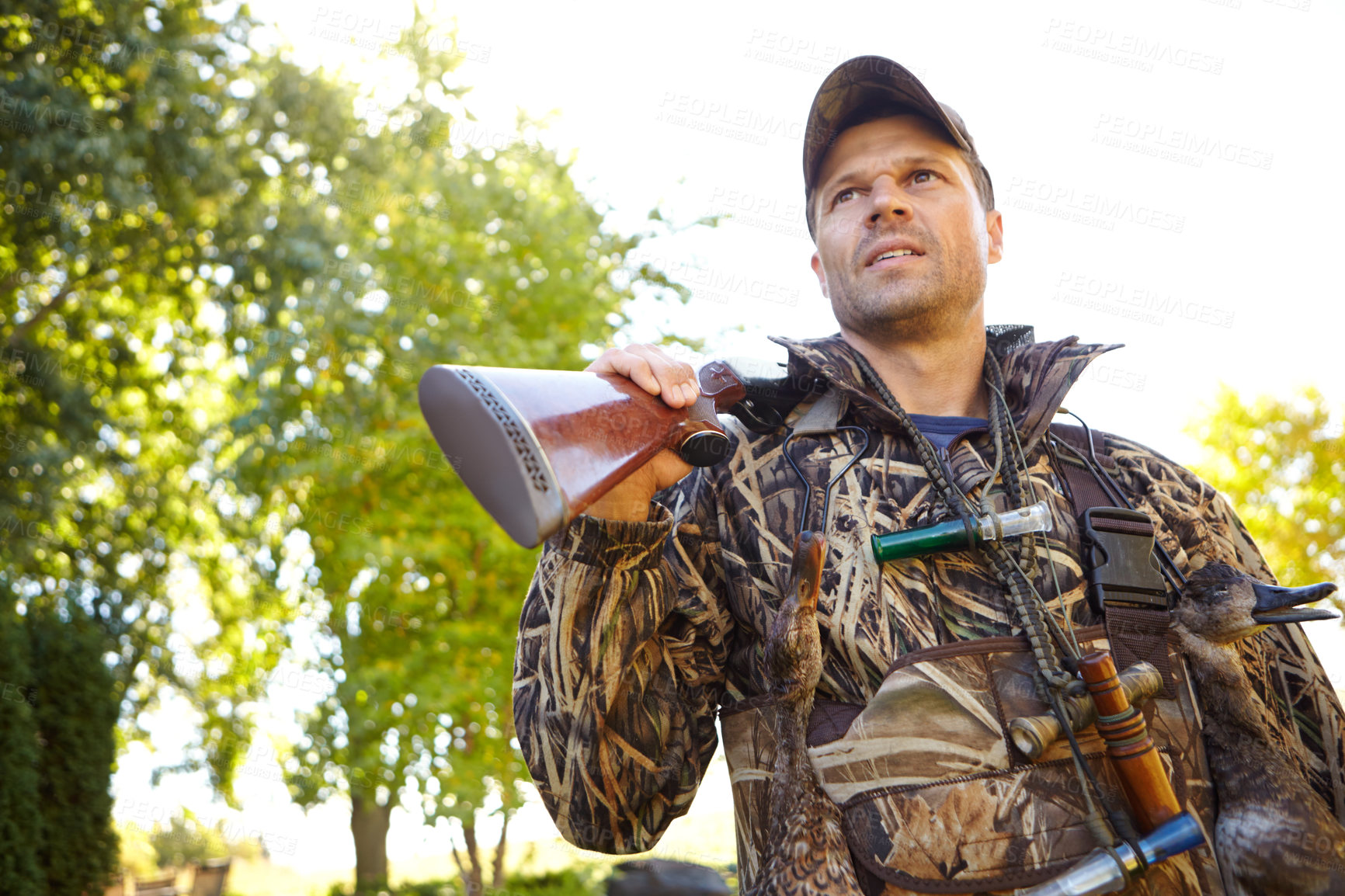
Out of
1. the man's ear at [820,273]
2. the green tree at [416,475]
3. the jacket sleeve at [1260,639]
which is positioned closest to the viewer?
the jacket sleeve at [1260,639]

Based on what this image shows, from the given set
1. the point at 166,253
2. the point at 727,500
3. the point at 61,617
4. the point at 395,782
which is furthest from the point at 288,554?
the point at 727,500

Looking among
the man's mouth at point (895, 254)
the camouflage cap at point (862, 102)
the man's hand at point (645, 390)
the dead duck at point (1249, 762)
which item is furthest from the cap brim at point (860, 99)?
the dead duck at point (1249, 762)

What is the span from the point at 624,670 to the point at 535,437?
728 mm

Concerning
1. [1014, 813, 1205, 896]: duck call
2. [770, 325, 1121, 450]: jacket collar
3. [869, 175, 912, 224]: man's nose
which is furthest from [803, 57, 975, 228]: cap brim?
[1014, 813, 1205, 896]: duck call

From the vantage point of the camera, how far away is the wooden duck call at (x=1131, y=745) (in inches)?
68.6

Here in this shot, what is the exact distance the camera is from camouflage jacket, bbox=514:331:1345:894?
1824 mm

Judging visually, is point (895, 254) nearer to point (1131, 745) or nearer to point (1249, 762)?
point (1131, 745)

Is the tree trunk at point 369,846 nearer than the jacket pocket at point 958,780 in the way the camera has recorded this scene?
No

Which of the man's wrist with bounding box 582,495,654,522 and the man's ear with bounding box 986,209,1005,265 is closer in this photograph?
the man's wrist with bounding box 582,495,654,522

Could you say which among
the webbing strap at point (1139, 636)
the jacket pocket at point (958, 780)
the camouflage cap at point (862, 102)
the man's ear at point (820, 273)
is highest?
the camouflage cap at point (862, 102)

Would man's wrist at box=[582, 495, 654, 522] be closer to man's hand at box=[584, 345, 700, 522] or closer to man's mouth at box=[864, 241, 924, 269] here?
man's hand at box=[584, 345, 700, 522]

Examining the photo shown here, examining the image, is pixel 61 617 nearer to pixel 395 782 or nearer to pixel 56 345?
pixel 395 782

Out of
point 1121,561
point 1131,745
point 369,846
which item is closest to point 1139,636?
point 1121,561

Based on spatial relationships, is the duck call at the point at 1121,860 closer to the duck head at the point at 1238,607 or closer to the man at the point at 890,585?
the man at the point at 890,585
